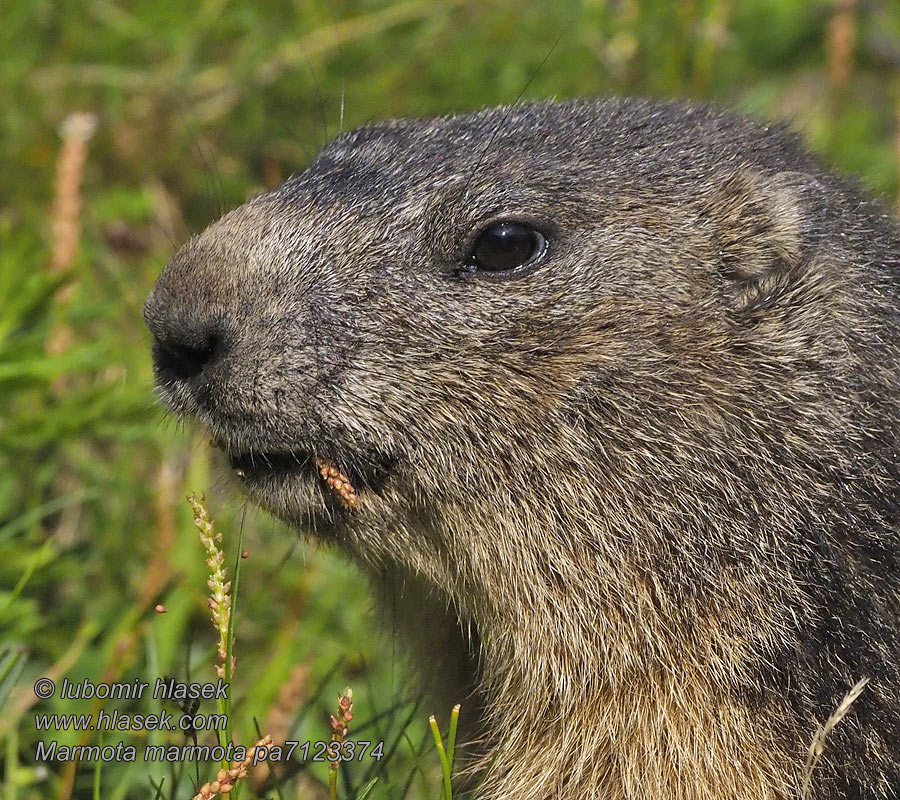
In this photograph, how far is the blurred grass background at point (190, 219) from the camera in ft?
14.4

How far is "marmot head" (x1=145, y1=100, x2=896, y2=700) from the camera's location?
3.31 m

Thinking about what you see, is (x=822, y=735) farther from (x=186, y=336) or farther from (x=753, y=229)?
(x=186, y=336)

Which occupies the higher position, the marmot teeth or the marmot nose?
the marmot nose

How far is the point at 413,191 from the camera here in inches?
144

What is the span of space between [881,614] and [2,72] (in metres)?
5.90

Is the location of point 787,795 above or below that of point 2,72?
below

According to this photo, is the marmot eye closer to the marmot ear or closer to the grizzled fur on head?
the grizzled fur on head

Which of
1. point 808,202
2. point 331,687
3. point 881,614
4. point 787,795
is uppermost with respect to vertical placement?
point 808,202

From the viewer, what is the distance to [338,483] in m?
3.19

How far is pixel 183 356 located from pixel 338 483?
57 cm

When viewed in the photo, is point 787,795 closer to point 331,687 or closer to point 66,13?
point 331,687

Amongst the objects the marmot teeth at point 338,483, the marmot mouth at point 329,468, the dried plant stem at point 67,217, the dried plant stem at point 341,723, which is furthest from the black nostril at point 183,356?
the dried plant stem at point 67,217

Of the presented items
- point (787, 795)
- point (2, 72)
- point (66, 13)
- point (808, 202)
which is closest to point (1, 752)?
point (787, 795)

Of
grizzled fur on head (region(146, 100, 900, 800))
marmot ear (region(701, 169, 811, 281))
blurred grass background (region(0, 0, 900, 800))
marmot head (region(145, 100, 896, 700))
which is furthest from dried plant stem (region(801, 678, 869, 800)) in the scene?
marmot ear (region(701, 169, 811, 281))
